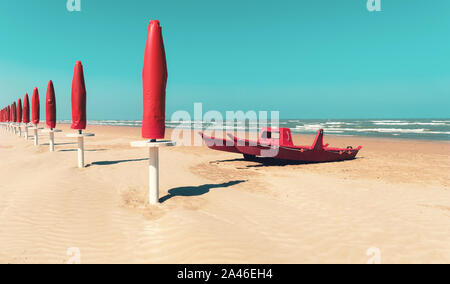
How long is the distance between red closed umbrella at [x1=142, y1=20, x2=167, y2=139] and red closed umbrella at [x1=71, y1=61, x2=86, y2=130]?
16.7 ft

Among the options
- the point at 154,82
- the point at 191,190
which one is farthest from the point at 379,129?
the point at 154,82

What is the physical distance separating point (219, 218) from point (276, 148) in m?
6.61

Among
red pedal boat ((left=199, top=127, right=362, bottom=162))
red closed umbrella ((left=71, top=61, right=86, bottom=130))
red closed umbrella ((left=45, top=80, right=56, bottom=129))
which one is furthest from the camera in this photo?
red closed umbrella ((left=45, top=80, right=56, bottom=129))

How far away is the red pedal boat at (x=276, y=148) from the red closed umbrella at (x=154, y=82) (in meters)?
4.92

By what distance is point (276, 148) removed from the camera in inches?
428

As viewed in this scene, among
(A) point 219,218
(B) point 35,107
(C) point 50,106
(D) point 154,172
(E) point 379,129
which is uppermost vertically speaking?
(B) point 35,107

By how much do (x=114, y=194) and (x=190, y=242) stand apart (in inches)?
131

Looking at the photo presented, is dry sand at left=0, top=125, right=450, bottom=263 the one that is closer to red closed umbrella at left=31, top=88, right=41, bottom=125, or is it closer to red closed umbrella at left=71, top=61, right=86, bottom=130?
red closed umbrella at left=71, top=61, right=86, bottom=130

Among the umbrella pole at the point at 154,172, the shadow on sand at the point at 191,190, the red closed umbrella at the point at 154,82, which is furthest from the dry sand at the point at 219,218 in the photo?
the red closed umbrella at the point at 154,82

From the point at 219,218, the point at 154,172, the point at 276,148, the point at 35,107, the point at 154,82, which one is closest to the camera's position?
the point at 219,218

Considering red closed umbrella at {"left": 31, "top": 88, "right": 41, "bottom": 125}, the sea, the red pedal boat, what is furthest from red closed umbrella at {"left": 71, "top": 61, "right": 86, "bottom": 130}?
the sea

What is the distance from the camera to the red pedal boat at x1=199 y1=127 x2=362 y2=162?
1078 cm

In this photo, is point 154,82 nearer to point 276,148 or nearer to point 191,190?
point 191,190

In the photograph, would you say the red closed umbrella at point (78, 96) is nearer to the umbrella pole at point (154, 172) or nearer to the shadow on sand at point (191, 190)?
the shadow on sand at point (191, 190)
